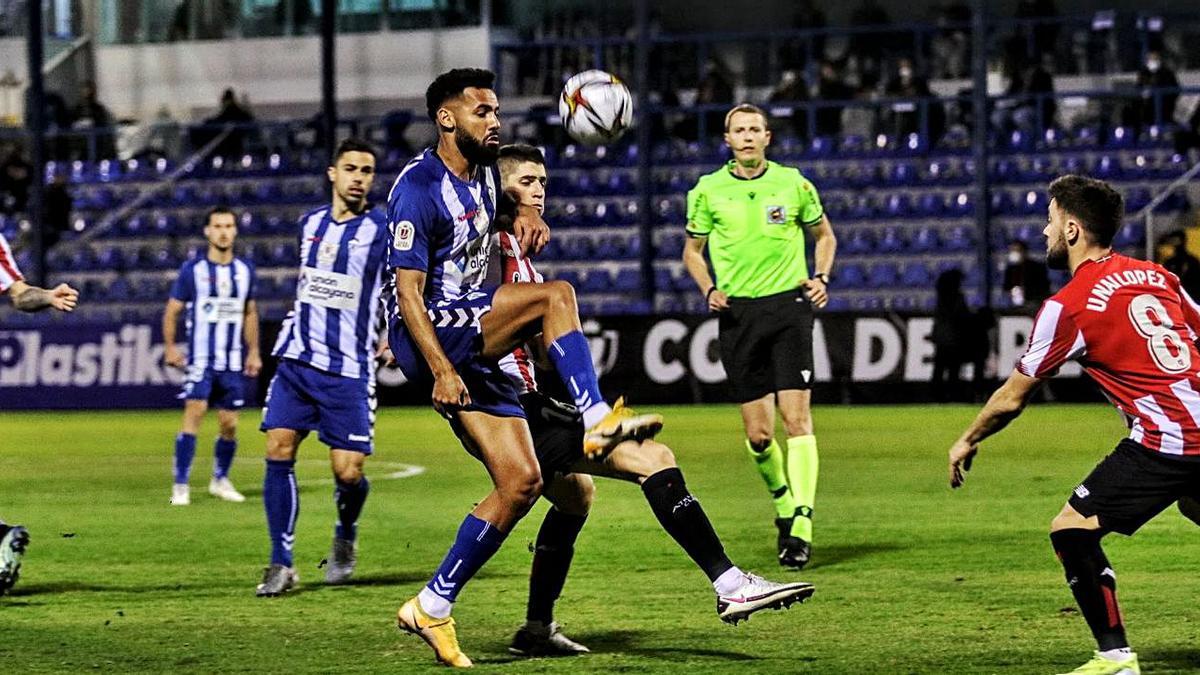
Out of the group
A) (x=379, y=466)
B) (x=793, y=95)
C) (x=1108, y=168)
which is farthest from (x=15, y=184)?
(x=379, y=466)

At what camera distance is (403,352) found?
6758mm

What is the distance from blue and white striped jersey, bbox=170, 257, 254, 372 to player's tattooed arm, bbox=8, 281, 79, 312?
19.5 ft

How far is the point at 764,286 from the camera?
10.3 metres

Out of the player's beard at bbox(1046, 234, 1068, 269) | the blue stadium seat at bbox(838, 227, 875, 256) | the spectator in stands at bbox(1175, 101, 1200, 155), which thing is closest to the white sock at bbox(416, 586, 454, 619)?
the player's beard at bbox(1046, 234, 1068, 269)

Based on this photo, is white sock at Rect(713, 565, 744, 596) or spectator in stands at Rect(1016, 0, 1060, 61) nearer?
white sock at Rect(713, 565, 744, 596)

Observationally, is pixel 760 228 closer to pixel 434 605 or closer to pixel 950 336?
pixel 434 605

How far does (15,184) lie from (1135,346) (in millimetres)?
28372

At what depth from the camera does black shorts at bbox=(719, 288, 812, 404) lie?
33.2ft

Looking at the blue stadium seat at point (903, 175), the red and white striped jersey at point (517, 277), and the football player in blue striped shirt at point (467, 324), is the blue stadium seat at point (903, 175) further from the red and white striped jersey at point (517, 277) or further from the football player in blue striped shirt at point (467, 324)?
the football player in blue striped shirt at point (467, 324)

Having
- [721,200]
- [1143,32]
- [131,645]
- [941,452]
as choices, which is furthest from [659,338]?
[131,645]

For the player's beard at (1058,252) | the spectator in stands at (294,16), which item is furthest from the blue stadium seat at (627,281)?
the player's beard at (1058,252)

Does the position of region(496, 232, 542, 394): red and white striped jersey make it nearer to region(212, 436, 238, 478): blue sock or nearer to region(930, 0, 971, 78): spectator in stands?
region(212, 436, 238, 478): blue sock

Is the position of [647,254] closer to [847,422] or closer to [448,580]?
[847,422]

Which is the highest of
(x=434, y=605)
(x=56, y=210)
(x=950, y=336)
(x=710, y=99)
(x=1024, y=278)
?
(x=710, y=99)
